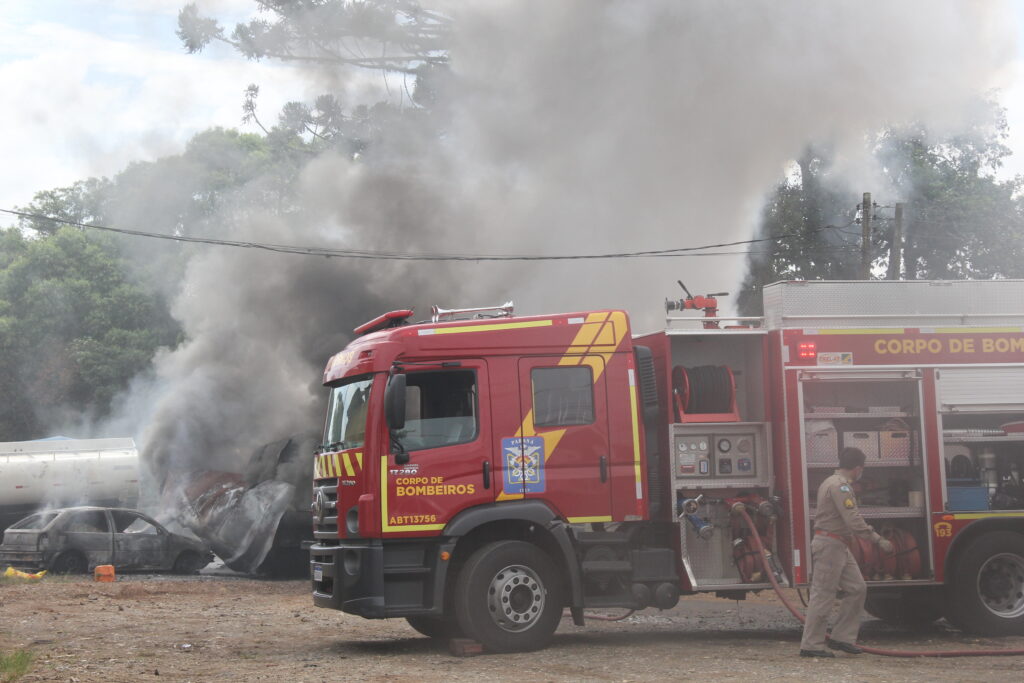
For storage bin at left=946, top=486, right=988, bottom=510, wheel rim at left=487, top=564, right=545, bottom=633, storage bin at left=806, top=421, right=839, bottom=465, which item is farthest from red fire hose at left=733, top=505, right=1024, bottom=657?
wheel rim at left=487, top=564, right=545, bottom=633

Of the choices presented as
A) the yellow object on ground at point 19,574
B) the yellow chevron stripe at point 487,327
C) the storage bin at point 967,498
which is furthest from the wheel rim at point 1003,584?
the yellow object on ground at point 19,574

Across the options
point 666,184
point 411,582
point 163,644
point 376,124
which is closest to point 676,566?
point 411,582

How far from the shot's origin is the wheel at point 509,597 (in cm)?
934

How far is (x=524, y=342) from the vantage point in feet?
32.1

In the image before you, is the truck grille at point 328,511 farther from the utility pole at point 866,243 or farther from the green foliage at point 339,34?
the green foliage at point 339,34

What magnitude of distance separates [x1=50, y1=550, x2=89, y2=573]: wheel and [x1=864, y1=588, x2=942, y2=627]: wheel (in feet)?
40.5

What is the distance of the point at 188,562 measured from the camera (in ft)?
62.1

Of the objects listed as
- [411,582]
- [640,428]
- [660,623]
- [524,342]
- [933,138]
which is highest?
[933,138]

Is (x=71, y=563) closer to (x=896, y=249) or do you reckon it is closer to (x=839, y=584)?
(x=839, y=584)

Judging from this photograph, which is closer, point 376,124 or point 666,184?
point 666,184

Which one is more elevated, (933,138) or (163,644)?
(933,138)

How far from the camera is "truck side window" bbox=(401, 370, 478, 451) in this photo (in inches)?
375

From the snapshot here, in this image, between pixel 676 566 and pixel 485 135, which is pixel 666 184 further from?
pixel 676 566

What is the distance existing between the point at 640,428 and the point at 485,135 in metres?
17.0
